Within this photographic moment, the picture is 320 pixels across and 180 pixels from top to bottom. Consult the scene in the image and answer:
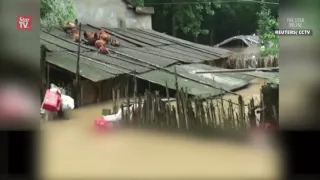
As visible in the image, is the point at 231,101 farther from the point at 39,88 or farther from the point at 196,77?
the point at 39,88

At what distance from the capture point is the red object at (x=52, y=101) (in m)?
6.08

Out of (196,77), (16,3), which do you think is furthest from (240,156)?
(16,3)

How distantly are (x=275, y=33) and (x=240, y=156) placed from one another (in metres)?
1.22

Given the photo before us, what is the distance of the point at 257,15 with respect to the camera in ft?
20.0

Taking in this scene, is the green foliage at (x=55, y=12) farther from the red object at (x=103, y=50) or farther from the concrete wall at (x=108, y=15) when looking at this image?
the red object at (x=103, y=50)

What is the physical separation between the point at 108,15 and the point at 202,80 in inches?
45.1

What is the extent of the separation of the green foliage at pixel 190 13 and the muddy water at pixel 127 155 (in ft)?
3.50

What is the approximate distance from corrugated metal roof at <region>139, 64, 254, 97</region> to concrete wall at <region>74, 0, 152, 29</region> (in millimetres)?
527

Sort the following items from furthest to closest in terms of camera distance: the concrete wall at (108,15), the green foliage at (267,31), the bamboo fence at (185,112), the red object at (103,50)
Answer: the red object at (103,50)
the concrete wall at (108,15)
the bamboo fence at (185,112)
the green foliage at (267,31)

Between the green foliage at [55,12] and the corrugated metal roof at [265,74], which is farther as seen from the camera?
the green foliage at [55,12]

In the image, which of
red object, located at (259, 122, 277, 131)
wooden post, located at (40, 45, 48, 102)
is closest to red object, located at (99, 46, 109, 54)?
wooden post, located at (40, 45, 48, 102)

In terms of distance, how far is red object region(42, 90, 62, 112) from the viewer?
6.08 meters

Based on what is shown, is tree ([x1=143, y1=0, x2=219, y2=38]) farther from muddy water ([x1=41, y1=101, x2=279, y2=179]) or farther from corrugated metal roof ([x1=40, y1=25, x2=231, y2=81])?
muddy water ([x1=41, y1=101, x2=279, y2=179])

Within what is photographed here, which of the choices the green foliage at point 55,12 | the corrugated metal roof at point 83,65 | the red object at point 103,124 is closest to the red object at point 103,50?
the corrugated metal roof at point 83,65
